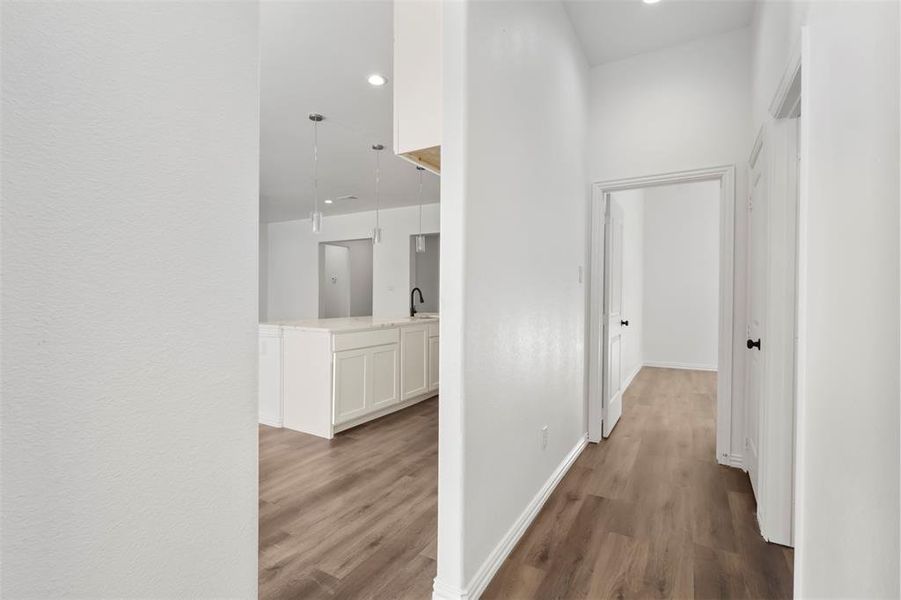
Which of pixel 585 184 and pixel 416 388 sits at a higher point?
pixel 585 184

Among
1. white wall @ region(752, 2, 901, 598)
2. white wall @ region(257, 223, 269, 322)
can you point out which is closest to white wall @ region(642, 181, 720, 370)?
white wall @ region(752, 2, 901, 598)

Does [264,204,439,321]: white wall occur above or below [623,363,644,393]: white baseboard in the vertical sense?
above

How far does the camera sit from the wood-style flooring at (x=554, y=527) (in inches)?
69.1

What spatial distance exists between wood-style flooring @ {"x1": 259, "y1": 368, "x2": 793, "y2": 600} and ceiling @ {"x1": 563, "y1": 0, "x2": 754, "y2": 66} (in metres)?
2.87

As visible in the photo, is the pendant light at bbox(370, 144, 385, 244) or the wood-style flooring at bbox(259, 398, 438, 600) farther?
the pendant light at bbox(370, 144, 385, 244)

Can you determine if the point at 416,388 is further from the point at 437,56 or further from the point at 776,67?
the point at 776,67

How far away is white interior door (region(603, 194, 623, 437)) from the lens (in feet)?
11.5

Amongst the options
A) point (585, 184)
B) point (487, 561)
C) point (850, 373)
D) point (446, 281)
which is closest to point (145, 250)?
point (446, 281)

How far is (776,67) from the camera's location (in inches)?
76.5

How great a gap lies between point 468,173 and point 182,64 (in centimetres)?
105

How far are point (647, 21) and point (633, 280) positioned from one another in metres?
3.78

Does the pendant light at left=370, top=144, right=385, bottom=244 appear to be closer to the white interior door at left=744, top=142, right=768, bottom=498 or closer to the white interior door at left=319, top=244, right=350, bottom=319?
the white interior door at left=319, top=244, right=350, bottom=319

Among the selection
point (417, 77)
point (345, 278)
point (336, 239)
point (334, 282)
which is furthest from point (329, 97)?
point (345, 278)

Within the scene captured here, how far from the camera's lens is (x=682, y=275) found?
7.05 meters
